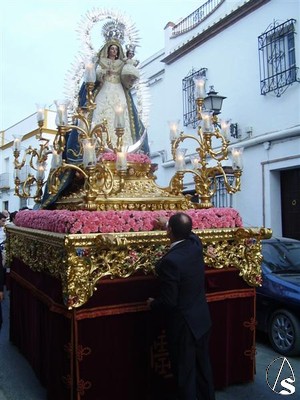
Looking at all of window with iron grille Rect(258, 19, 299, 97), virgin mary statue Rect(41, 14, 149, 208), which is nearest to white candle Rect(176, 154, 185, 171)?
virgin mary statue Rect(41, 14, 149, 208)

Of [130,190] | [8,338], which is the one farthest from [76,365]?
[8,338]

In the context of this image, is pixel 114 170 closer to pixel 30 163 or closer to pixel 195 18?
pixel 30 163

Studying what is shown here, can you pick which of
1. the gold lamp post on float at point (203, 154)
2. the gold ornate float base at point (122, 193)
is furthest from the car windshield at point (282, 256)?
the gold ornate float base at point (122, 193)

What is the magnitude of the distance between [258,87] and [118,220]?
252 inches

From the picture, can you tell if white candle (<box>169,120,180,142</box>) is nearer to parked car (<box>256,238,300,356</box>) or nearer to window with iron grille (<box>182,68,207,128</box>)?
parked car (<box>256,238,300,356</box>)

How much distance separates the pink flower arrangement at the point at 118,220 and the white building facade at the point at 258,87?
Result: 386 centimetres

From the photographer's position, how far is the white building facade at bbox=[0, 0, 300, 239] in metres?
7.84

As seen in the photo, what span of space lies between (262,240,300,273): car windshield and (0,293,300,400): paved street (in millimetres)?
1027

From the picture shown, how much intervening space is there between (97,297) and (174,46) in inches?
387

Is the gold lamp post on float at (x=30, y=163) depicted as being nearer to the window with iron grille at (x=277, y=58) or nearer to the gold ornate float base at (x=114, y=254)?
the gold ornate float base at (x=114, y=254)

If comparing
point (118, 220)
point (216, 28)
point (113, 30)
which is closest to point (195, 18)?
point (216, 28)

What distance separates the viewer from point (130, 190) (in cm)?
373

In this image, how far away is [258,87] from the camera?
8508mm

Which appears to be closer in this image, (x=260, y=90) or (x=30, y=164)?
(x=30, y=164)
